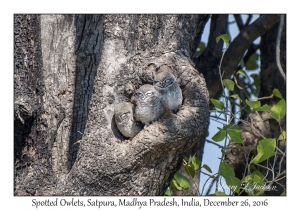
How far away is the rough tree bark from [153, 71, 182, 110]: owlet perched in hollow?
0.14ft

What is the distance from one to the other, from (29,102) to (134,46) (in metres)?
0.62

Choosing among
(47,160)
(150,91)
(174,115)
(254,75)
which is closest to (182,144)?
(174,115)

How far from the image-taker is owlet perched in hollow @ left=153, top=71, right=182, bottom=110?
221cm

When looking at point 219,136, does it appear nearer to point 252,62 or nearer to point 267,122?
point 267,122

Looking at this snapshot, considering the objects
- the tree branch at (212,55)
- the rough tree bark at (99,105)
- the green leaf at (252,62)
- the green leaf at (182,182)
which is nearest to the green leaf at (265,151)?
the rough tree bark at (99,105)

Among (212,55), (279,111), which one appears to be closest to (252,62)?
(212,55)

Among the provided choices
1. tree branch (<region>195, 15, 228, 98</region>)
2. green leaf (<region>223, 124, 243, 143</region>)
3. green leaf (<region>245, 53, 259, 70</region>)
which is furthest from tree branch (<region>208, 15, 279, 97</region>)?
green leaf (<region>223, 124, 243, 143</region>)

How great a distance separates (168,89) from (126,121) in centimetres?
23

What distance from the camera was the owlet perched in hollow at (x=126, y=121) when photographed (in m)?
2.20

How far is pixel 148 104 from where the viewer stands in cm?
218

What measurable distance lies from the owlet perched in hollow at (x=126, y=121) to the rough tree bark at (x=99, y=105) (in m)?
0.04

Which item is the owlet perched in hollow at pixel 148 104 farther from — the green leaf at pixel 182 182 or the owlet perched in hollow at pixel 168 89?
the green leaf at pixel 182 182
